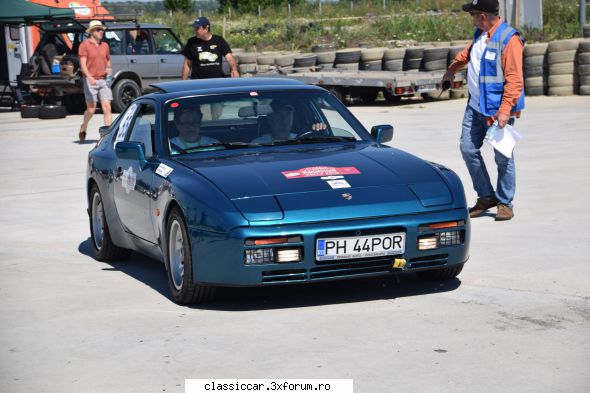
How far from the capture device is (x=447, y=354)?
5.57m

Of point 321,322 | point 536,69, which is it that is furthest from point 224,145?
point 536,69

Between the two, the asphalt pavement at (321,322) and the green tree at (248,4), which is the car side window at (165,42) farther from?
the green tree at (248,4)

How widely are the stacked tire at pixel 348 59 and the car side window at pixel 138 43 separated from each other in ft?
13.7

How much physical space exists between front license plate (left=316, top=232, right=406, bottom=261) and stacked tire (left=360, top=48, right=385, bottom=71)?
19.3 metres

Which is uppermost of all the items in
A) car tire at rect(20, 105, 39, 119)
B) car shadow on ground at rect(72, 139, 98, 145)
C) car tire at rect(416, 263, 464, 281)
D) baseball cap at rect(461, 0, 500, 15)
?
baseball cap at rect(461, 0, 500, 15)

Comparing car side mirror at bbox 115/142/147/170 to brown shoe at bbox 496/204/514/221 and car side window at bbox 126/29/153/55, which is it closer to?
brown shoe at bbox 496/204/514/221

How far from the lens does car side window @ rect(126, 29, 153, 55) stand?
24906 mm

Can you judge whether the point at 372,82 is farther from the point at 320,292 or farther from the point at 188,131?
the point at 320,292

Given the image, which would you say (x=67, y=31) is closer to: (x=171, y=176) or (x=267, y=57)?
(x=267, y=57)

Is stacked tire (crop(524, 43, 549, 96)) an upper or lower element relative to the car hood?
lower

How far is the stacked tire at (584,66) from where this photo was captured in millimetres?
21641

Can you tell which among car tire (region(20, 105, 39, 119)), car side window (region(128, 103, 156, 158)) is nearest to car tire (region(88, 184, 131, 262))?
car side window (region(128, 103, 156, 158))

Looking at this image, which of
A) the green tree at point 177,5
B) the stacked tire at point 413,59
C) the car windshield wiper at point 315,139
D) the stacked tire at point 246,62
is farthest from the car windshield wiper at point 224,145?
the green tree at point 177,5

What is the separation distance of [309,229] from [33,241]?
13.1ft
